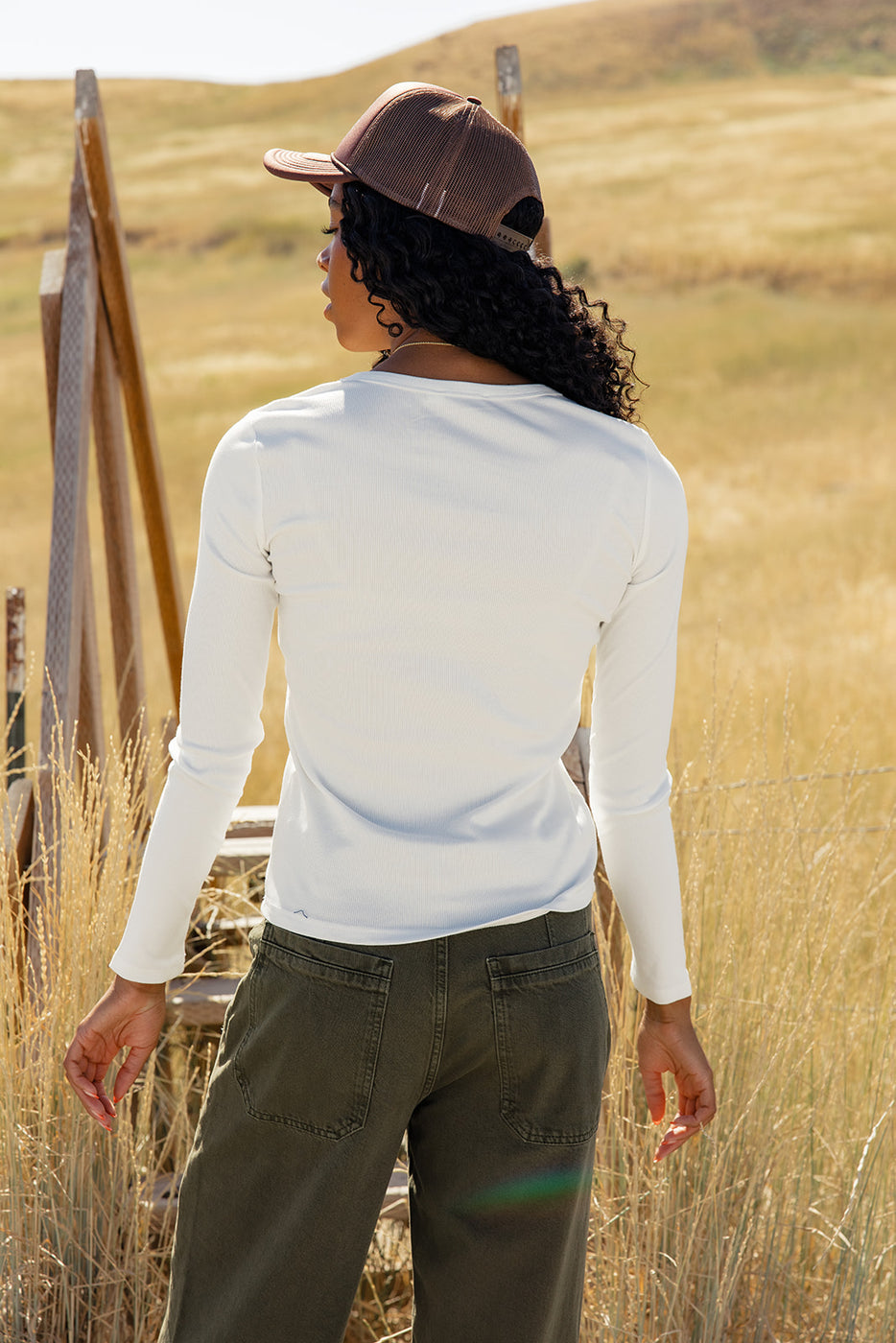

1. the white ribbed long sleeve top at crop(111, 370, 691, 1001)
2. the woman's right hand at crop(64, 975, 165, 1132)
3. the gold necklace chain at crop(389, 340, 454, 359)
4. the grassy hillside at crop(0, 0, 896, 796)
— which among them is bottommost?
the grassy hillside at crop(0, 0, 896, 796)

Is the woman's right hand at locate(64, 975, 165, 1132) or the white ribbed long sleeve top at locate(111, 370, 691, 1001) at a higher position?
the white ribbed long sleeve top at locate(111, 370, 691, 1001)

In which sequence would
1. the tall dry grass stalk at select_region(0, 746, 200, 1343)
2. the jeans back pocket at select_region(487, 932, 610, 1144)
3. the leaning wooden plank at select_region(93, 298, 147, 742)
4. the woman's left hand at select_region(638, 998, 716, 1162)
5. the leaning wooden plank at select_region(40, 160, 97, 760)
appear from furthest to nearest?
the leaning wooden plank at select_region(93, 298, 147, 742) < the leaning wooden plank at select_region(40, 160, 97, 760) < the tall dry grass stalk at select_region(0, 746, 200, 1343) < the woman's left hand at select_region(638, 998, 716, 1162) < the jeans back pocket at select_region(487, 932, 610, 1144)

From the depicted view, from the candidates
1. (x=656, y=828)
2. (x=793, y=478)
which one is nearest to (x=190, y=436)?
(x=793, y=478)

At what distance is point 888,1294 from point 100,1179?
141 cm

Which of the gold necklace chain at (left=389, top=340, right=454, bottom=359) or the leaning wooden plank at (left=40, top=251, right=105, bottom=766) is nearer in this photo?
the gold necklace chain at (left=389, top=340, right=454, bottom=359)

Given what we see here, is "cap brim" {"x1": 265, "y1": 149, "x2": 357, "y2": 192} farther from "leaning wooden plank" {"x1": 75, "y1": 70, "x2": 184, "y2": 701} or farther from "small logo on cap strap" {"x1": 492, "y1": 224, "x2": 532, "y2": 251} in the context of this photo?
"leaning wooden plank" {"x1": 75, "y1": 70, "x2": 184, "y2": 701}

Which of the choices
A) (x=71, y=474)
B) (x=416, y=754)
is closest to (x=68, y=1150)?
(x=416, y=754)

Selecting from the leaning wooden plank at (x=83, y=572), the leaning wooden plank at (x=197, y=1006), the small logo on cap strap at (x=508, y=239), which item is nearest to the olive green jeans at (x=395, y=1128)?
the small logo on cap strap at (x=508, y=239)

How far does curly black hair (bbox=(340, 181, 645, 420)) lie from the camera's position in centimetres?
119

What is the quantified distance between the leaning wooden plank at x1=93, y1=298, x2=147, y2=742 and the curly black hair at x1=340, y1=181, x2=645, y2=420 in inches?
87.5

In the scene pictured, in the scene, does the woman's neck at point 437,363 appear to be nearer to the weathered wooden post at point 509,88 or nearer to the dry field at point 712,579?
the dry field at point 712,579

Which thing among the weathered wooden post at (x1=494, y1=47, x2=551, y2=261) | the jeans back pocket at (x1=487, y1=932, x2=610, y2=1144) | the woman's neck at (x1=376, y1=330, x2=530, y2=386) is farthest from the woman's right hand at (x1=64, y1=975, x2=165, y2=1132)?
the weathered wooden post at (x1=494, y1=47, x2=551, y2=261)

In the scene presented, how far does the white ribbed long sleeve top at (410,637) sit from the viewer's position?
1.13m

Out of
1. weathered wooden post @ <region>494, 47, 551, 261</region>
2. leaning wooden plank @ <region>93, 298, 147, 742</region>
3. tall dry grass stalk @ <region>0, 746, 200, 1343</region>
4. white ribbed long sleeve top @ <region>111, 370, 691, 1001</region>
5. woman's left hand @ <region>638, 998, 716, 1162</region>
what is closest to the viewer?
white ribbed long sleeve top @ <region>111, 370, 691, 1001</region>
